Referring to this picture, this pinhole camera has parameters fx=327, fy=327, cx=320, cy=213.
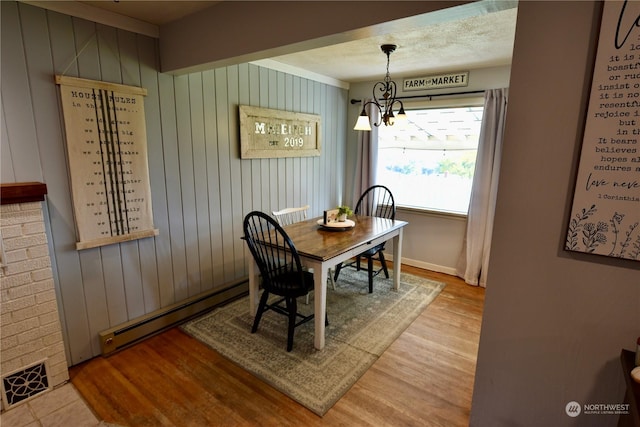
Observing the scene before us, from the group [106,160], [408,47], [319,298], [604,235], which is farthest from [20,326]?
[408,47]

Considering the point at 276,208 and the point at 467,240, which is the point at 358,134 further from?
the point at 467,240

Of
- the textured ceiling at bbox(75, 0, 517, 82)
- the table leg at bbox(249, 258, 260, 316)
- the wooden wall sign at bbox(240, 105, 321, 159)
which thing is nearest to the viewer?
the textured ceiling at bbox(75, 0, 517, 82)

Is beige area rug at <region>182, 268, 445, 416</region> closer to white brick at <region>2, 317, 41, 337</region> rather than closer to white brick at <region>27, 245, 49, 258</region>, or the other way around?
white brick at <region>2, 317, 41, 337</region>

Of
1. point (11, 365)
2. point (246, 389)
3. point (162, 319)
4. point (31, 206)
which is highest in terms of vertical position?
point (31, 206)

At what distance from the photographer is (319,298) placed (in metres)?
2.35

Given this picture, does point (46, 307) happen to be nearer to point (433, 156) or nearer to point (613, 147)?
point (613, 147)

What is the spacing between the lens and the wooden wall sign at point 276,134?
315 cm

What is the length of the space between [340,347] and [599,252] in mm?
1784

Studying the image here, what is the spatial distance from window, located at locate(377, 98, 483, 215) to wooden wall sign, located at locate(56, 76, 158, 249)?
2966 millimetres

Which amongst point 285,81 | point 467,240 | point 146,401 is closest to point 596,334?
point 146,401

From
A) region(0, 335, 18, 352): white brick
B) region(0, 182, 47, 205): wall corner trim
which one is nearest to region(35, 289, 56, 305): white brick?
region(0, 335, 18, 352): white brick

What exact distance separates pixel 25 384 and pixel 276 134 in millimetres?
2714

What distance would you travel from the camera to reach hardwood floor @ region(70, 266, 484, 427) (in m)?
1.84

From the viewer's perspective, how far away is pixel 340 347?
247 centimetres
